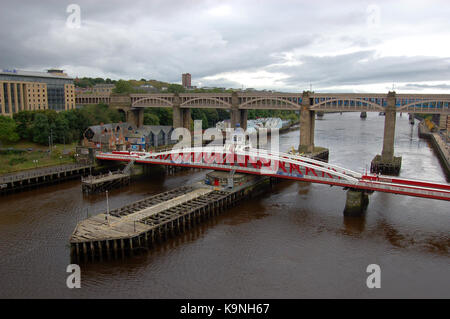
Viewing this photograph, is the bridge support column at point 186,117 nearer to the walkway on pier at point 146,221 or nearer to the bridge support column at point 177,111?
the bridge support column at point 177,111

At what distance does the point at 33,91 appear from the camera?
63.7 metres

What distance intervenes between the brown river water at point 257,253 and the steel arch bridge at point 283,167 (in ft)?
8.56

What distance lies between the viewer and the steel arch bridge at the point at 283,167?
28.3 metres

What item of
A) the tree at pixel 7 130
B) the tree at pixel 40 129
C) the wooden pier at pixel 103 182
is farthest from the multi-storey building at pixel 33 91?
the wooden pier at pixel 103 182

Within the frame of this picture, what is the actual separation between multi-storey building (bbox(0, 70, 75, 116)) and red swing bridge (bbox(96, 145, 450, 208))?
25.2 meters

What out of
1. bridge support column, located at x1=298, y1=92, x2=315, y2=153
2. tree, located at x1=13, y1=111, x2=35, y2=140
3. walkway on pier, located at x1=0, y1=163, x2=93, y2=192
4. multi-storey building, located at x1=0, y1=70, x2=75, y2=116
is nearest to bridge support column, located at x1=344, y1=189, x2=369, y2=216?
bridge support column, located at x1=298, y1=92, x2=315, y2=153

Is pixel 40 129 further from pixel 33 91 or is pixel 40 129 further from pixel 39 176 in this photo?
pixel 33 91

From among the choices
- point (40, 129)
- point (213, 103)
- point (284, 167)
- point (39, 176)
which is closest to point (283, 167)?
point (284, 167)

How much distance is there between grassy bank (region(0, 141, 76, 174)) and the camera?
4181 centimetres
